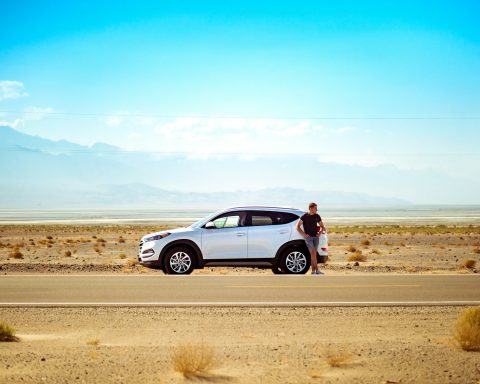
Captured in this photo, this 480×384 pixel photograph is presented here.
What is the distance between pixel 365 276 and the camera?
17766 mm

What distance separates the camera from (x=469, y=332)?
8844 mm

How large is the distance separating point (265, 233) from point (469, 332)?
9.27 metres

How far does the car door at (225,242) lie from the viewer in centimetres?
1752

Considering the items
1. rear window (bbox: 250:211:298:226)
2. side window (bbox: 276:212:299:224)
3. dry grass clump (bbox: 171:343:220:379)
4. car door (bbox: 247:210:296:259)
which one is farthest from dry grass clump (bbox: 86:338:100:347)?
side window (bbox: 276:212:299:224)

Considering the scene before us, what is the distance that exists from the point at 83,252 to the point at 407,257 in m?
17.3

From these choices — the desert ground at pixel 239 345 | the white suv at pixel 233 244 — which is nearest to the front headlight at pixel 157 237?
the white suv at pixel 233 244

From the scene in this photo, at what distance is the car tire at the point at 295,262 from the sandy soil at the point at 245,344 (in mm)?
5557

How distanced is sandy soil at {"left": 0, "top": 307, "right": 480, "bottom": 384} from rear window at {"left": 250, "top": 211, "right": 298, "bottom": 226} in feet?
18.8

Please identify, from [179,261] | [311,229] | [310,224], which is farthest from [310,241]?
[179,261]

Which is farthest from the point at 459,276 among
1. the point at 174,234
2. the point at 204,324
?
the point at 204,324

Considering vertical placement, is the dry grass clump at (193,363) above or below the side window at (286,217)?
below

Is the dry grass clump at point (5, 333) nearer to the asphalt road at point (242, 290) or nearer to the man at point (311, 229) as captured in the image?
the asphalt road at point (242, 290)

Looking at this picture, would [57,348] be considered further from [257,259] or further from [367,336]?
[257,259]

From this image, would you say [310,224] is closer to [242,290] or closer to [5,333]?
[242,290]
